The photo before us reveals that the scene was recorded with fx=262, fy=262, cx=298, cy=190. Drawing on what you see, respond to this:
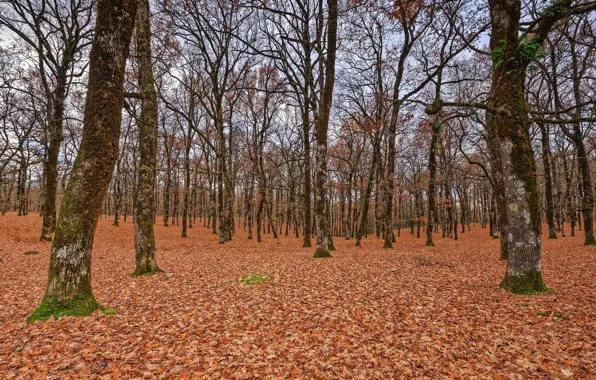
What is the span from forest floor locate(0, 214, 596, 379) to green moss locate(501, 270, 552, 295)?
0.25m

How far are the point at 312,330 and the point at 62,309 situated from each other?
4.44 meters

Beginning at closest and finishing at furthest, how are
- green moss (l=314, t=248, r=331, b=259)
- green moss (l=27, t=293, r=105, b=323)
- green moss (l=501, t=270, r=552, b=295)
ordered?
1. green moss (l=27, t=293, r=105, b=323)
2. green moss (l=501, t=270, r=552, b=295)
3. green moss (l=314, t=248, r=331, b=259)

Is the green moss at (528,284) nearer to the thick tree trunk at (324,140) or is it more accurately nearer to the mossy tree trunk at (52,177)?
the thick tree trunk at (324,140)

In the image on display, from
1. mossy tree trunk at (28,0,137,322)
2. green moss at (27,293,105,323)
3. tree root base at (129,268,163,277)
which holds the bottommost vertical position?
tree root base at (129,268,163,277)

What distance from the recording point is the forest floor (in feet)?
11.0

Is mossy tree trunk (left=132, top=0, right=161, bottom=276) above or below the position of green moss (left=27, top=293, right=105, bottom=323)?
above

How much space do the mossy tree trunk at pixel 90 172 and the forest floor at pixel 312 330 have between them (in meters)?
0.50

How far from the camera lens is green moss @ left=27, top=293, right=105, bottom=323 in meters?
4.54

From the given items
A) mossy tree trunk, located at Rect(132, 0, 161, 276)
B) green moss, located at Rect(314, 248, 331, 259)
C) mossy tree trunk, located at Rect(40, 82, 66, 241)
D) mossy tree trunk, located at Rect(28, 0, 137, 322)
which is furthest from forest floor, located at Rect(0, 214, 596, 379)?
mossy tree trunk, located at Rect(40, 82, 66, 241)

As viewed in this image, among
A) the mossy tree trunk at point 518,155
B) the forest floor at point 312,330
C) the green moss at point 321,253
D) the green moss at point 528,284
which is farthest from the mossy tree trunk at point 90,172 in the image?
the green moss at point 528,284

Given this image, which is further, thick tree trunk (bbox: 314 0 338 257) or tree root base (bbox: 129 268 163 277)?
thick tree trunk (bbox: 314 0 338 257)

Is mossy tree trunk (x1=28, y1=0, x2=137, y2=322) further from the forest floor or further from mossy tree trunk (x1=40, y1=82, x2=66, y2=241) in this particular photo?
mossy tree trunk (x1=40, y1=82, x2=66, y2=241)

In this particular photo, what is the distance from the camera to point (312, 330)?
4.47 meters

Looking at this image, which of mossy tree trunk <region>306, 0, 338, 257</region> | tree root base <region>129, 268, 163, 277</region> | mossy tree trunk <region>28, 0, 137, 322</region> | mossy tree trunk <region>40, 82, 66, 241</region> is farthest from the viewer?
mossy tree trunk <region>40, 82, 66, 241</region>
